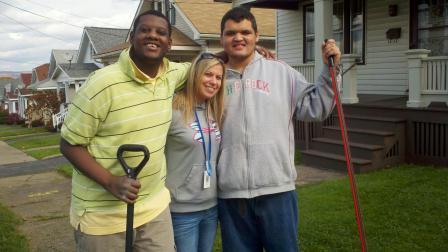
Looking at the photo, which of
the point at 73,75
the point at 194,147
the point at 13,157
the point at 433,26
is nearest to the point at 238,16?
the point at 194,147

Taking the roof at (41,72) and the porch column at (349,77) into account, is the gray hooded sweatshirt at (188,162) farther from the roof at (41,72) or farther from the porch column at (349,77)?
the roof at (41,72)

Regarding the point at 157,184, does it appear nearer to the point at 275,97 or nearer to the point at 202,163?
the point at 202,163

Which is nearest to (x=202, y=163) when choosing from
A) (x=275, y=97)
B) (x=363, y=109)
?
(x=275, y=97)

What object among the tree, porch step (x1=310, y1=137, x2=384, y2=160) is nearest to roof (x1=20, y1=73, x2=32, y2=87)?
the tree

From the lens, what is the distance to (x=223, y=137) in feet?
9.21

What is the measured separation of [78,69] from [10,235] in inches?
1119

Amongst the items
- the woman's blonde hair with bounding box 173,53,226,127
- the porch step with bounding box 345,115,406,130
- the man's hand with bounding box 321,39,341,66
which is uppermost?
the man's hand with bounding box 321,39,341,66

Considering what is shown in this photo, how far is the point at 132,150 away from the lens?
2.24 m

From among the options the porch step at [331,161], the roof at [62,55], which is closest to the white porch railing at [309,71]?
the porch step at [331,161]

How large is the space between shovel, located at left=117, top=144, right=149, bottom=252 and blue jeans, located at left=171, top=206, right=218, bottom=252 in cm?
47

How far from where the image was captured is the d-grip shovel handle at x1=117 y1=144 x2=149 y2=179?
2.23 m

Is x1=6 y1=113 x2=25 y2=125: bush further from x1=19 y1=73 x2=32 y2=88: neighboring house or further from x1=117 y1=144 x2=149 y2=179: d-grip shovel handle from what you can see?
x1=117 y1=144 x2=149 y2=179: d-grip shovel handle

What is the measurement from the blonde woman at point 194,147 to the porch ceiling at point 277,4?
1009 cm

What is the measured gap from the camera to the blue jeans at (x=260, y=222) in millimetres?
2834
